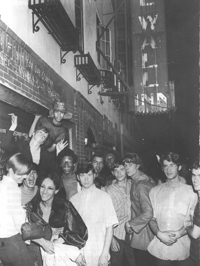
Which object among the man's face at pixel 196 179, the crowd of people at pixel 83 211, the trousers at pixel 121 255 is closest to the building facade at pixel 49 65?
the crowd of people at pixel 83 211

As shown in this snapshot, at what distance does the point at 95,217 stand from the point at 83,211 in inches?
5.4

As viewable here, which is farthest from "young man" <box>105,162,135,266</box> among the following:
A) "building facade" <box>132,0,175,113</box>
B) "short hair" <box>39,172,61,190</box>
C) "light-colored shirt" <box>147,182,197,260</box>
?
"building facade" <box>132,0,175,113</box>

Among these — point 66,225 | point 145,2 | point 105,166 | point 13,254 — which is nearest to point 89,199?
point 66,225

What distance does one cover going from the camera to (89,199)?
2.72 metres

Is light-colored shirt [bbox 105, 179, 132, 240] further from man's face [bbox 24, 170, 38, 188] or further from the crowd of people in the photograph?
man's face [bbox 24, 170, 38, 188]

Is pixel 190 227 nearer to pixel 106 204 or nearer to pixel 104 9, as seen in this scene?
pixel 106 204

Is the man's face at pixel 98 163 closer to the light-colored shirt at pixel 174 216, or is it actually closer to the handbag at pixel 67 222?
the light-colored shirt at pixel 174 216

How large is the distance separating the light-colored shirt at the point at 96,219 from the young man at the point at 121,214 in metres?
0.55

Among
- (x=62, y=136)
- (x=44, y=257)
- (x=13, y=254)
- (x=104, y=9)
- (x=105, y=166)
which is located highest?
(x=104, y=9)

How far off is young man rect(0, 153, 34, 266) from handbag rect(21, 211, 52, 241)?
0.07 metres

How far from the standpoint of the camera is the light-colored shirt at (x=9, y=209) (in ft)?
6.77

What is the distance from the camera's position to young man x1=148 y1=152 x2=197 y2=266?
277cm

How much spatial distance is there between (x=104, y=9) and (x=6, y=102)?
687 centimetres

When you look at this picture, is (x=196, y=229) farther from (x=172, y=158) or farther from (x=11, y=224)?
(x=11, y=224)
